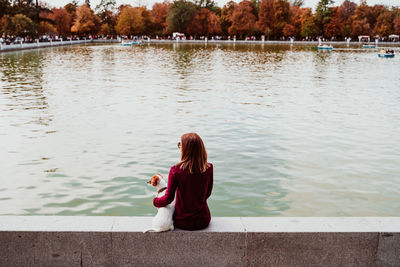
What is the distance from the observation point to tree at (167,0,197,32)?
114 meters

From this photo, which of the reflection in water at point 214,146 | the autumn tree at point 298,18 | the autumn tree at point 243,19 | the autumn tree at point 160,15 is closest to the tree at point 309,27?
the autumn tree at point 298,18

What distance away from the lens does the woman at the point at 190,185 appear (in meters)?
3.96

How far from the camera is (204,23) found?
116 meters

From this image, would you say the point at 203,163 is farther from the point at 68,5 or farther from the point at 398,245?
the point at 68,5

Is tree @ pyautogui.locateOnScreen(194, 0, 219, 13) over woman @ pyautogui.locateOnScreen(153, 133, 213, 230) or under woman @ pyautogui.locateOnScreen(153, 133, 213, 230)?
over

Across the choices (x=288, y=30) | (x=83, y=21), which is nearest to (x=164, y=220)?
(x=288, y=30)

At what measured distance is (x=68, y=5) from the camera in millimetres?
130875

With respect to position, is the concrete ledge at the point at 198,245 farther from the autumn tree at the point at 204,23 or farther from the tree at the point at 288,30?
the autumn tree at the point at 204,23

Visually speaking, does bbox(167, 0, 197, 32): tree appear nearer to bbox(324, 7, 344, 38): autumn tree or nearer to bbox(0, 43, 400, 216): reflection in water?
bbox(324, 7, 344, 38): autumn tree

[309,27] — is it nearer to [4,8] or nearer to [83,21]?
[83,21]

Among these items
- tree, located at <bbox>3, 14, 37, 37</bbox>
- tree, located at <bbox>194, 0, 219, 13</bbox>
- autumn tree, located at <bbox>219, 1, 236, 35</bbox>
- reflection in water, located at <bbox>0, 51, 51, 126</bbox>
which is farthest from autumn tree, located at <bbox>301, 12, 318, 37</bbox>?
reflection in water, located at <bbox>0, 51, 51, 126</bbox>

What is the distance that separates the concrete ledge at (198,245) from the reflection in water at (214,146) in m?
3.51

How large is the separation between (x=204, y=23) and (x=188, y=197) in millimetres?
117043

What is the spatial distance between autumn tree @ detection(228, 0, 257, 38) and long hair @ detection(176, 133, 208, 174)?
110103 millimetres
